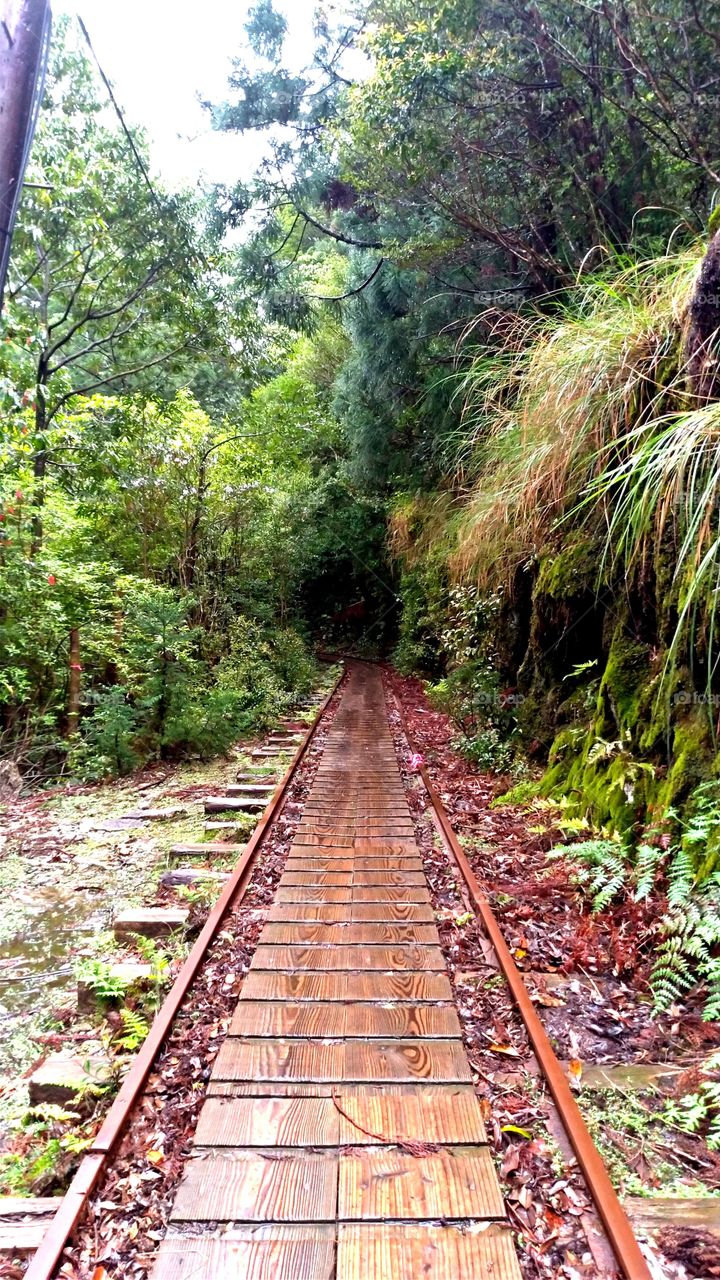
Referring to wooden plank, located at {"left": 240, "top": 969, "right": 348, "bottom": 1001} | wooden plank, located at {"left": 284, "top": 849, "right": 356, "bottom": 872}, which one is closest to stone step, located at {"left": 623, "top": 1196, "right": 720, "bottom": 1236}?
wooden plank, located at {"left": 240, "top": 969, "right": 348, "bottom": 1001}

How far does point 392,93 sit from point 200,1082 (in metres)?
7.31

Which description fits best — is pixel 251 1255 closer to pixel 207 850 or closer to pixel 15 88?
pixel 207 850

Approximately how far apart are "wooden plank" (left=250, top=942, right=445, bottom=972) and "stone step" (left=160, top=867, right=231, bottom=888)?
1.03 meters

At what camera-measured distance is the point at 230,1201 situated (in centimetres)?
181

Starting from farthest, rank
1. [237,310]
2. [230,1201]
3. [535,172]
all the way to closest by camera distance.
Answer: [237,310], [535,172], [230,1201]

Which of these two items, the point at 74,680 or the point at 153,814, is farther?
the point at 74,680

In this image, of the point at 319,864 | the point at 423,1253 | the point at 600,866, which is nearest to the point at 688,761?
the point at 600,866

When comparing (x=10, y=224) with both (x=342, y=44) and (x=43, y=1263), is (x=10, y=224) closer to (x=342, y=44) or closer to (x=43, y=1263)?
(x=43, y=1263)

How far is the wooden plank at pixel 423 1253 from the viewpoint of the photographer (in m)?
1.60

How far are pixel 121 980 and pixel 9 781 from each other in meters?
4.32

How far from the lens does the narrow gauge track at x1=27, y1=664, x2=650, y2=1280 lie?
1.66m

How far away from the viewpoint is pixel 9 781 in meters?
6.52

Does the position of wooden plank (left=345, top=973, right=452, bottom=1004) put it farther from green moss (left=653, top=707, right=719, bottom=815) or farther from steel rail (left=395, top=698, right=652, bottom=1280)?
green moss (left=653, top=707, right=719, bottom=815)

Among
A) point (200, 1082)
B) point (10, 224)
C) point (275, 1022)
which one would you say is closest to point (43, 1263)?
point (200, 1082)
